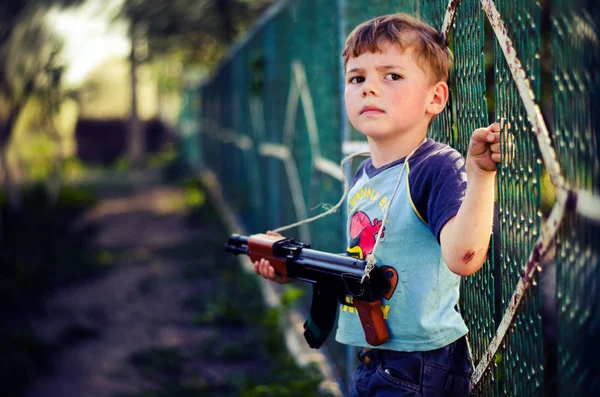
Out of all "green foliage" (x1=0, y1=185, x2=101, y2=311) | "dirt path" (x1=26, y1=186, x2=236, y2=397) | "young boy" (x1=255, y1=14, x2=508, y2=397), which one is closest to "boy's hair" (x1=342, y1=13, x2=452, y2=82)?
"young boy" (x1=255, y1=14, x2=508, y2=397)

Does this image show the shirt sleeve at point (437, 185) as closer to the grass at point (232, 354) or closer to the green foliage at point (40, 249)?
the grass at point (232, 354)

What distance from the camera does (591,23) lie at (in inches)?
49.1

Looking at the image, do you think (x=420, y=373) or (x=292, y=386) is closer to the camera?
(x=420, y=373)

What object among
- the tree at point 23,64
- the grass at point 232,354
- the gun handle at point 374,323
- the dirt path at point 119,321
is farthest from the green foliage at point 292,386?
the tree at point 23,64

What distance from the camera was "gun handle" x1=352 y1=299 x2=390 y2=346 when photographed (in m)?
1.99

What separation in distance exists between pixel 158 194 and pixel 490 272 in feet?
54.8

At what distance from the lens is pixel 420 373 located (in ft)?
6.56

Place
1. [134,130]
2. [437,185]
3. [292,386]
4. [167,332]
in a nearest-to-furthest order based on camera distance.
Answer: [437,185]
[292,386]
[167,332]
[134,130]

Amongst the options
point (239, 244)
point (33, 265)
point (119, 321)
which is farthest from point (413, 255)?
point (33, 265)

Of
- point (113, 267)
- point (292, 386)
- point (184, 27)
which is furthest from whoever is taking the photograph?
point (184, 27)

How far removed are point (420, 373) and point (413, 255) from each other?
309 millimetres

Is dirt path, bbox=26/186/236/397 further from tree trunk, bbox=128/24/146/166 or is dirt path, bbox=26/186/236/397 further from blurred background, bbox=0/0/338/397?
tree trunk, bbox=128/24/146/166

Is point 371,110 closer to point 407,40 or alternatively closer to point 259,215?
point 407,40

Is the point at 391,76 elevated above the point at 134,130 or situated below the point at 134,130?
above
